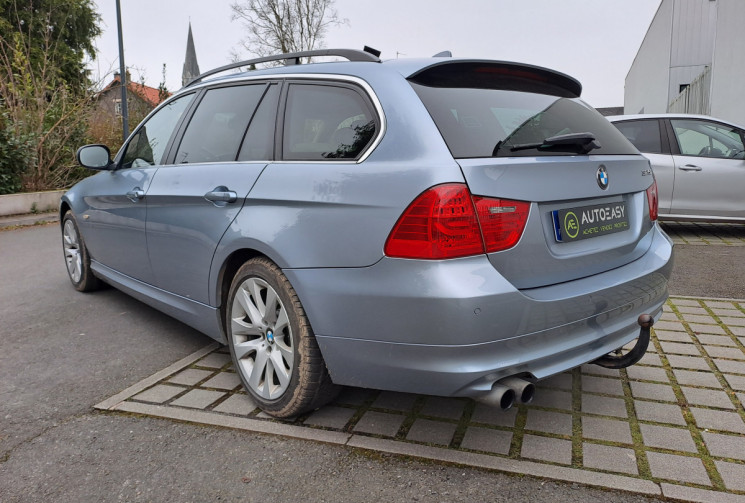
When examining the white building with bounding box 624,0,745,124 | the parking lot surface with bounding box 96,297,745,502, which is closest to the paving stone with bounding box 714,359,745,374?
the parking lot surface with bounding box 96,297,745,502

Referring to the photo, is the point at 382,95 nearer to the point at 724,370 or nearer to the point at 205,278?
the point at 205,278

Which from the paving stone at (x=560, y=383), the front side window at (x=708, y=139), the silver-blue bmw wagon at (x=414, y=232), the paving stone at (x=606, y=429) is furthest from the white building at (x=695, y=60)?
the paving stone at (x=606, y=429)

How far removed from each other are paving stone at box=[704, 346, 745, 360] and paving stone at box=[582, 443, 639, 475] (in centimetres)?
148

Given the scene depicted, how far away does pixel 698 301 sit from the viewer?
501 cm

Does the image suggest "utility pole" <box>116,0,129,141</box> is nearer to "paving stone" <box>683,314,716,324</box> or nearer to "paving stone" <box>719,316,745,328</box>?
"paving stone" <box>683,314,716,324</box>

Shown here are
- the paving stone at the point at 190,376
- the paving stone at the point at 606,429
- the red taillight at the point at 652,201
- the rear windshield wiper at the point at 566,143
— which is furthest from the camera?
the paving stone at the point at 190,376

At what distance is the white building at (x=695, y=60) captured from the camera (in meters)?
13.1

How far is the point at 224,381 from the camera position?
3.49 m

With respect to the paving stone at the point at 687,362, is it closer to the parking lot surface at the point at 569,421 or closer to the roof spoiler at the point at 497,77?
the parking lot surface at the point at 569,421

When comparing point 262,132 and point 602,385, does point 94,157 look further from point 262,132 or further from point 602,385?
point 602,385

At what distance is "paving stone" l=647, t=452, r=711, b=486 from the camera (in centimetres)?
242

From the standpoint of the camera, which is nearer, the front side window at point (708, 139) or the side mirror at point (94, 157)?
the side mirror at point (94, 157)

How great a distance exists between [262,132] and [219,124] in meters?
0.51

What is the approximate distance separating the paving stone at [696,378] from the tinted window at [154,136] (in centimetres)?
335
